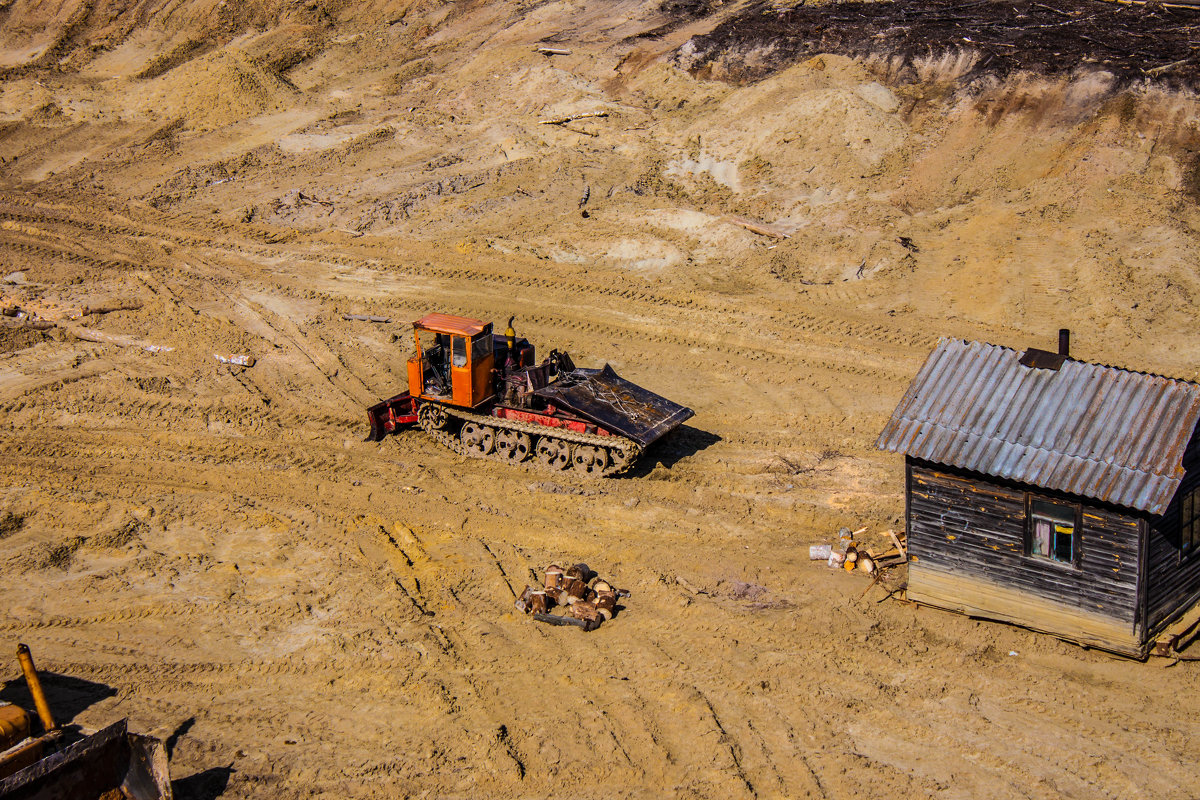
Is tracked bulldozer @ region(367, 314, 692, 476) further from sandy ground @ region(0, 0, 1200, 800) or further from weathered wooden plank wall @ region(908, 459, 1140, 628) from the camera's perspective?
weathered wooden plank wall @ region(908, 459, 1140, 628)

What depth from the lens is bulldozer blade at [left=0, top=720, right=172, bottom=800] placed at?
7.83 meters

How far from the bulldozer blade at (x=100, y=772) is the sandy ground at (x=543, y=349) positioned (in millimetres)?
490

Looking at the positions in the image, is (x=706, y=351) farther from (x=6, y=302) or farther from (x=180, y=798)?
(x=6, y=302)

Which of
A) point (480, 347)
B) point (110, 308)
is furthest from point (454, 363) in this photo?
point (110, 308)

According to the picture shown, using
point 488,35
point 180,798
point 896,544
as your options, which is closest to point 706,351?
point 896,544

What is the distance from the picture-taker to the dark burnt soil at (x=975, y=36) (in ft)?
76.3

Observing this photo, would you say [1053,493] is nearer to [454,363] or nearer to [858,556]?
[858,556]

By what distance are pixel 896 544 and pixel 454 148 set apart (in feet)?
53.5

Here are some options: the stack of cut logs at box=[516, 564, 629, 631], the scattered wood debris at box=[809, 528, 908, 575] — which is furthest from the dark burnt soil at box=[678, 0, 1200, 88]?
the stack of cut logs at box=[516, 564, 629, 631]

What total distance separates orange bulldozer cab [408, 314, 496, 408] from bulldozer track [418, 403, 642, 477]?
0.33 meters

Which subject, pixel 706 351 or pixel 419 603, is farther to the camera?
pixel 706 351

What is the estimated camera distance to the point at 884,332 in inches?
717

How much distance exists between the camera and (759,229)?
21172mm

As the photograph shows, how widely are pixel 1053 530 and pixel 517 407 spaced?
756 centimetres
